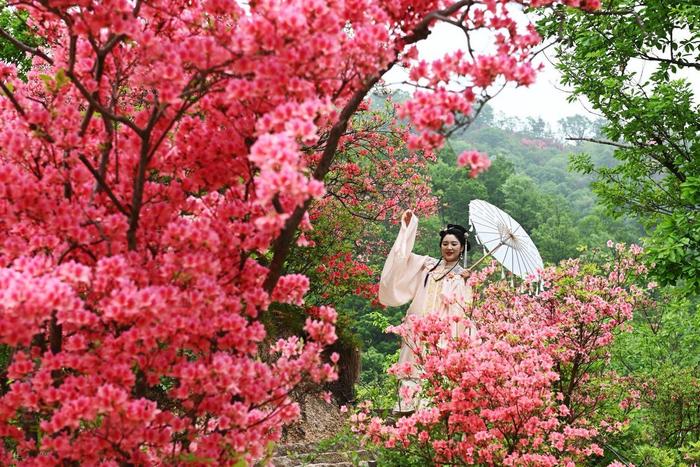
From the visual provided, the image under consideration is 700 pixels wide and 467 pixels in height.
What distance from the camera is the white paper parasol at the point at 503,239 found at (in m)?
6.89

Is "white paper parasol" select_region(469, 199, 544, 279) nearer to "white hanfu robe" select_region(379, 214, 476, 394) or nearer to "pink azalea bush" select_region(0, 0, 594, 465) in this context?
"white hanfu robe" select_region(379, 214, 476, 394)

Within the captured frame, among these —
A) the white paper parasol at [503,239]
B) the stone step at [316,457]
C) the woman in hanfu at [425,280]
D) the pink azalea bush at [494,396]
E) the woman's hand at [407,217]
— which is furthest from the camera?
the white paper parasol at [503,239]

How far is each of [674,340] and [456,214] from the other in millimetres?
20922

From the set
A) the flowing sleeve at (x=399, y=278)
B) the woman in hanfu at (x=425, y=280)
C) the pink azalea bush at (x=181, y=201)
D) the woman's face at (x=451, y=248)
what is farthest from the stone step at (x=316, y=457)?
the pink azalea bush at (x=181, y=201)

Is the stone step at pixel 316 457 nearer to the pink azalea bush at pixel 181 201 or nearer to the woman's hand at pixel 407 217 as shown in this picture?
the woman's hand at pixel 407 217

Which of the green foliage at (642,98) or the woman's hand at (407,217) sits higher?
the green foliage at (642,98)

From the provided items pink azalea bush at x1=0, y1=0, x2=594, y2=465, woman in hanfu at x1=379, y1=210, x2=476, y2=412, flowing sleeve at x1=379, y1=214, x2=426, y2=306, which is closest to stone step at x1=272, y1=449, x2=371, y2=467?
woman in hanfu at x1=379, y1=210, x2=476, y2=412

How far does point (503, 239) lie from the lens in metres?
6.97

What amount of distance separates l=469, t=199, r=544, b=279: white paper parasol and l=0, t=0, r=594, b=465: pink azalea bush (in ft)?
15.2

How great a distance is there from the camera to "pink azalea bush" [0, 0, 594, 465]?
1842 mm

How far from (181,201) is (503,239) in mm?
5201

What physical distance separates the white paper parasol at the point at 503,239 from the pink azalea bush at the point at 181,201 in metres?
4.64

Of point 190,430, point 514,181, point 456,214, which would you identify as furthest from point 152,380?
point 514,181

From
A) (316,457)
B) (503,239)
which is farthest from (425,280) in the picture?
(316,457)
